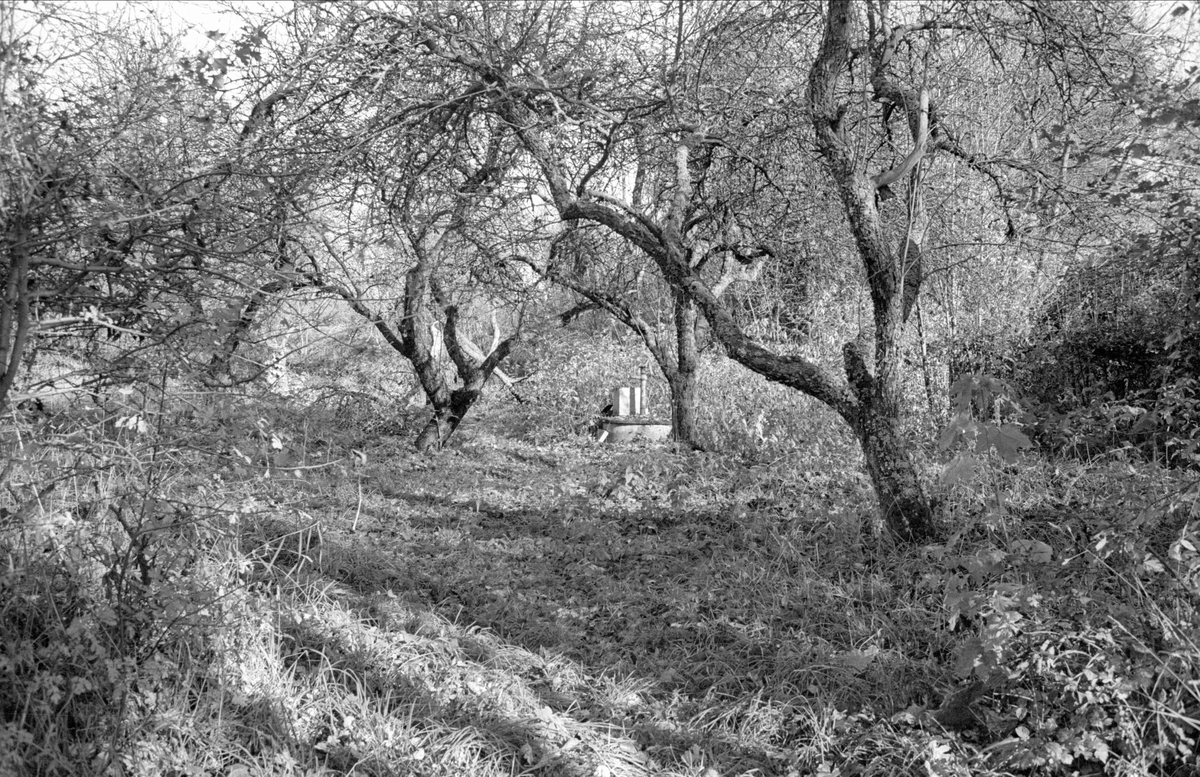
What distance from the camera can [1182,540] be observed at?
2877 millimetres

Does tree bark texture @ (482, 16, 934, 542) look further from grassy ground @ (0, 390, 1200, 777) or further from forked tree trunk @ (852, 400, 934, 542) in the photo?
grassy ground @ (0, 390, 1200, 777)

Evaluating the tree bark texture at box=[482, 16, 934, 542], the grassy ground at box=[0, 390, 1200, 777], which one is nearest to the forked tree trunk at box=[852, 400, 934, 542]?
the tree bark texture at box=[482, 16, 934, 542]

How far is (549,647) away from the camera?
4.45 metres

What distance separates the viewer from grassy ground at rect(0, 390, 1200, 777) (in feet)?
9.89

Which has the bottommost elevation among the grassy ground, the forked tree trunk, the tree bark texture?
the grassy ground

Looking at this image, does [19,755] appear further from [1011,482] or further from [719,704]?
[1011,482]

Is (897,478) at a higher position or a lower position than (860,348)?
lower

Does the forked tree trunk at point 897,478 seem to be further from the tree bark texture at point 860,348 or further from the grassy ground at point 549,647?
the grassy ground at point 549,647

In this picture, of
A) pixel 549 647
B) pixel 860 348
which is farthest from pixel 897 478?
pixel 549 647

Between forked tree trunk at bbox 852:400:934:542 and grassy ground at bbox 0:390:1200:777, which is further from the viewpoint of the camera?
forked tree trunk at bbox 852:400:934:542

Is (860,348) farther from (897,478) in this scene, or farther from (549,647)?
(549,647)

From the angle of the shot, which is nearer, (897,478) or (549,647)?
(549,647)

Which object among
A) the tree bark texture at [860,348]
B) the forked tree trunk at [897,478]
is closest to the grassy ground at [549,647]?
the forked tree trunk at [897,478]

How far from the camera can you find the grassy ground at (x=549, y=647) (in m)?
3.01
